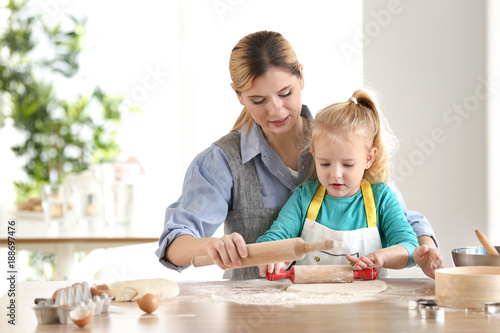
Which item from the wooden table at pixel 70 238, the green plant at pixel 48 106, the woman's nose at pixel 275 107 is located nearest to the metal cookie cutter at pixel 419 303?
the woman's nose at pixel 275 107

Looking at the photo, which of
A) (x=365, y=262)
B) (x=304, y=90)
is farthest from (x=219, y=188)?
(x=304, y=90)

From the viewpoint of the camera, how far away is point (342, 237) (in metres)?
1.70

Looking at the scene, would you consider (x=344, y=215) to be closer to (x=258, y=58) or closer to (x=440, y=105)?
A: (x=258, y=58)

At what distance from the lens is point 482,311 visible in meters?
1.20

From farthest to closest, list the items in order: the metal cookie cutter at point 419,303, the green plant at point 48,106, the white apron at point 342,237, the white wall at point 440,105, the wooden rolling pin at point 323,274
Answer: the green plant at point 48,106 → the white wall at point 440,105 → the white apron at point 342,237 → the wooden rolling pin at point 323,274 → the metal cookie cutter at point 419,303

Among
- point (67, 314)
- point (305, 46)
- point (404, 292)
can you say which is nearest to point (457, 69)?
point (305, 46)

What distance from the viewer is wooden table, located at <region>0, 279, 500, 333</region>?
1092 mm

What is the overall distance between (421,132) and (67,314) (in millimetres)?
2070

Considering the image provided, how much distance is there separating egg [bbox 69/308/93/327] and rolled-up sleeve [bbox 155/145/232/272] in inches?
20.3

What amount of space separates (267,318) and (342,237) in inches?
22.9

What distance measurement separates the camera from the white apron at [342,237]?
169 centimetres

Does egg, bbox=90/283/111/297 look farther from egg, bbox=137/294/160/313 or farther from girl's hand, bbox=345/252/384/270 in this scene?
girl's hand, bbox=345/252/384/270

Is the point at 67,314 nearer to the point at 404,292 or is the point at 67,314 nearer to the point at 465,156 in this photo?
the point at 404,292

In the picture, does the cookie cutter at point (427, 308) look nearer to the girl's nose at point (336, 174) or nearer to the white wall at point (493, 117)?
the girl's nose at point (336, 174)
